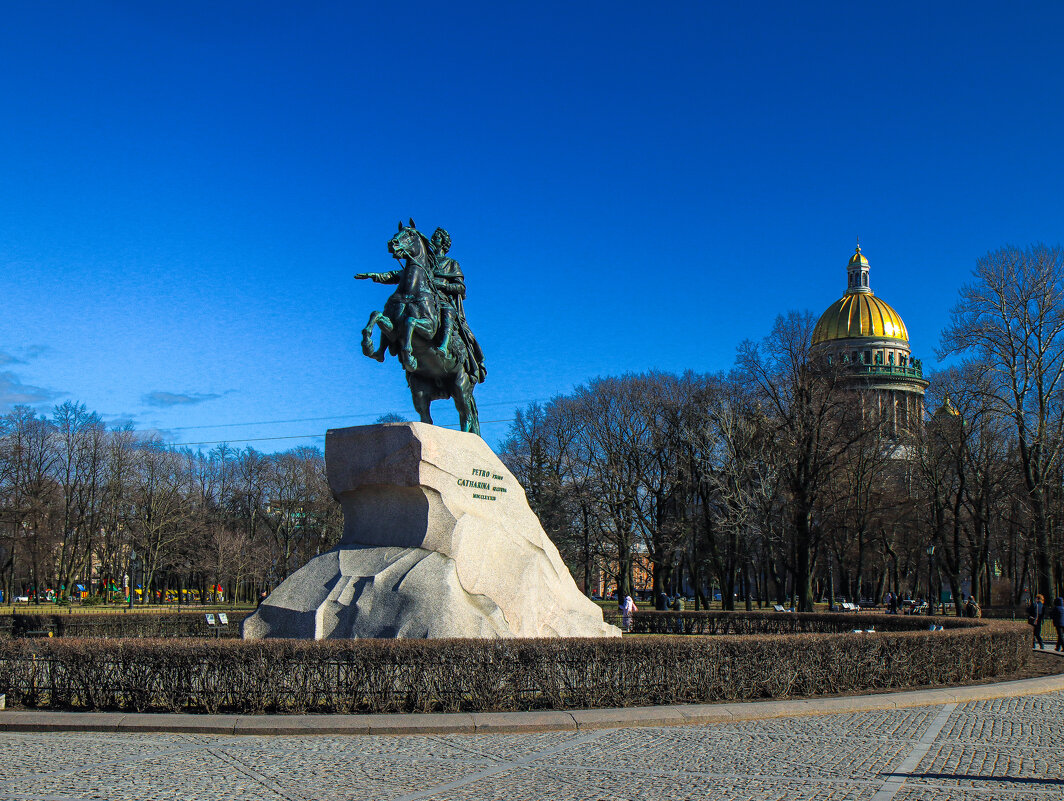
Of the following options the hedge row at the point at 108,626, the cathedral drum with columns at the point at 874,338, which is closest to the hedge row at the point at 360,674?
the hedge row at the point at 108,626

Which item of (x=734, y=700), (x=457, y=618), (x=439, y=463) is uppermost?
(x=439, y=463)

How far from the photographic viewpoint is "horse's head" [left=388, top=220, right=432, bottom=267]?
616 inches

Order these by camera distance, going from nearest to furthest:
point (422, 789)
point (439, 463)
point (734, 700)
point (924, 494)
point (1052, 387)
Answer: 1. point (422, 789)
2. point (734, 700)
3. point (439, 463)
4. point (1052, 387)
5. point (924, 494)

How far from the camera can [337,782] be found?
7.15 m

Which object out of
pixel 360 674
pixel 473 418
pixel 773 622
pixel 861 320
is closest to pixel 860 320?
pixel 861 320

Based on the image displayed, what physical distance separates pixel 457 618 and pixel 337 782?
5.46 meters

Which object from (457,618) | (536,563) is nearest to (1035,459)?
(536,563)

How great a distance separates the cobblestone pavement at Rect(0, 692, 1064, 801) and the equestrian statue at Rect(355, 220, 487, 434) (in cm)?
784

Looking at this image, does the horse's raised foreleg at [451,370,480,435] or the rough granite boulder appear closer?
the rough granite boulder

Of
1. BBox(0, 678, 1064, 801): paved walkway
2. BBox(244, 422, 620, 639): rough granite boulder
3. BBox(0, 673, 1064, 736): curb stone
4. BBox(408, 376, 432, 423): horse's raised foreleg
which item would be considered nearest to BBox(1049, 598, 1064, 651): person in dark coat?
BBox(244, 422, 620, 639): rough granite boulder

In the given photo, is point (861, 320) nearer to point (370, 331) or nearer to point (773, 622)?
point (773, 622)

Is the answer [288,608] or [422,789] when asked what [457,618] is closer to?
[288,608]

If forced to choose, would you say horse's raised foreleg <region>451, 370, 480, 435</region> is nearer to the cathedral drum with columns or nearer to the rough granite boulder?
the rough granite boulder

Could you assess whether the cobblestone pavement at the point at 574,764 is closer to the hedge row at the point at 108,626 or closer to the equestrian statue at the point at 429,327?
the equestrian statue at the point at 429,327
